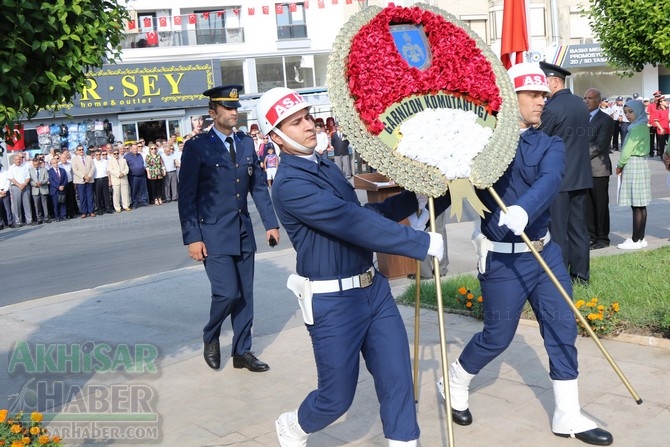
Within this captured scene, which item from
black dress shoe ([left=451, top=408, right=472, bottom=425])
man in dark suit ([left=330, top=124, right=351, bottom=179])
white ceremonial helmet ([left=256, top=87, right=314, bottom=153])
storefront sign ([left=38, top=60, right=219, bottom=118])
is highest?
storefront sign ([left=38, top=60, right=219, bottom=118])

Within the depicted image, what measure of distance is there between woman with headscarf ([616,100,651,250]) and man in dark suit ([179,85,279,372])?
232 inches

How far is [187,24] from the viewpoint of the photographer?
137 ft

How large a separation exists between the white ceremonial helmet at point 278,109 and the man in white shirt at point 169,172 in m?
20.1

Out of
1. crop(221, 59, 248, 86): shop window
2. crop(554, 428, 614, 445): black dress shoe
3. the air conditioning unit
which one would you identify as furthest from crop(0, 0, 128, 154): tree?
crop(221, 59, 248, 86): shop window

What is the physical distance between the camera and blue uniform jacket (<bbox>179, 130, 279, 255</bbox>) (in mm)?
6504

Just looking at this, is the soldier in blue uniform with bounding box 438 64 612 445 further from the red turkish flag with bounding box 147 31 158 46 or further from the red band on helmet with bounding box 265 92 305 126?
the red turkish flag with bounding box 147 31 158 46

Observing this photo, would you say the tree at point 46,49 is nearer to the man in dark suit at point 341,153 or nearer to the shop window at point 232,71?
the man in dark suit at point 341,153

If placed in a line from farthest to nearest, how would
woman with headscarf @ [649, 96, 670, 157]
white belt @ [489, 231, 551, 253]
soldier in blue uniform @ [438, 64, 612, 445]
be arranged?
woman with headscarf @ [649, 96, 670, 157], white belt @ [489, 231, 551, 253], soldier in blue uniform @ [438, 64, 612, 445]

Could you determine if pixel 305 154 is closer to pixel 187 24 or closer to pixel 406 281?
pixel 406 281

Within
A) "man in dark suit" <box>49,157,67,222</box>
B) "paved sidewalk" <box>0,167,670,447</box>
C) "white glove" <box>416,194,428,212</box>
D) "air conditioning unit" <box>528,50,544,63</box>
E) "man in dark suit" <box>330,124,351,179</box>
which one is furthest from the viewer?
"man in dark suit" <box>330,124,351,179</box>

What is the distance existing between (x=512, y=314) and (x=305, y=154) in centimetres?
162

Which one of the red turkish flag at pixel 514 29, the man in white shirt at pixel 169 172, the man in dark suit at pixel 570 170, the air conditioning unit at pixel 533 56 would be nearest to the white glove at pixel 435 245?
the man in dark suit at pixel 570 170

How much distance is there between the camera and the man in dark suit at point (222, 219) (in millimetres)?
6496

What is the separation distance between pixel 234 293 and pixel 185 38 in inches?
1460
